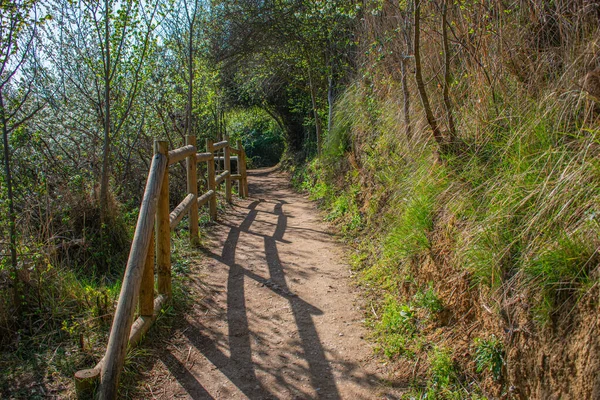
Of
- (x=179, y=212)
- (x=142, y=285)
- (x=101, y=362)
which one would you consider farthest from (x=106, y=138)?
(x=101, y=362)

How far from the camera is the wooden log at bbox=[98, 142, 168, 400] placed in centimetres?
261

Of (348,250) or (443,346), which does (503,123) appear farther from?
(348,250)

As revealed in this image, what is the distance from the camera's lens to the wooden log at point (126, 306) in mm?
2609

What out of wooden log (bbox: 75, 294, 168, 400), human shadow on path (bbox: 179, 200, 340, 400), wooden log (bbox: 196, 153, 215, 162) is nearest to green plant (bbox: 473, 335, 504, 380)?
human shadow on path (bbox: 179, 200, 340, 400)

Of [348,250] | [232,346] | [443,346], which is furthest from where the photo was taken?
[348,250]

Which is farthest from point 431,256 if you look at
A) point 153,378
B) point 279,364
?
point 153,378

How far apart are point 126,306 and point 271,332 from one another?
1.40m

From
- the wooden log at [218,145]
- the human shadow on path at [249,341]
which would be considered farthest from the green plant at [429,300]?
the wooden log at [218,145]

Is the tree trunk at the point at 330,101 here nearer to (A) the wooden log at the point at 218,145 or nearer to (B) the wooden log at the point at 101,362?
(A) the wooden log at the point at 218,145

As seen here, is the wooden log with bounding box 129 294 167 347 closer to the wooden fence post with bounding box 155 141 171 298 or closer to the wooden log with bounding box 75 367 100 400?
the wooden fence post with bounding box 155 141 171 298

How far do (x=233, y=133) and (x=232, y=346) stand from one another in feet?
65.1

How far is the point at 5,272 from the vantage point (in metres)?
3.82

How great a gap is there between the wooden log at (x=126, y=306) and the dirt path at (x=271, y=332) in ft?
1.24

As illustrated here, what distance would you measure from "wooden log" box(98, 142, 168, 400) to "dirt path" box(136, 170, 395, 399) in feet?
1.24
